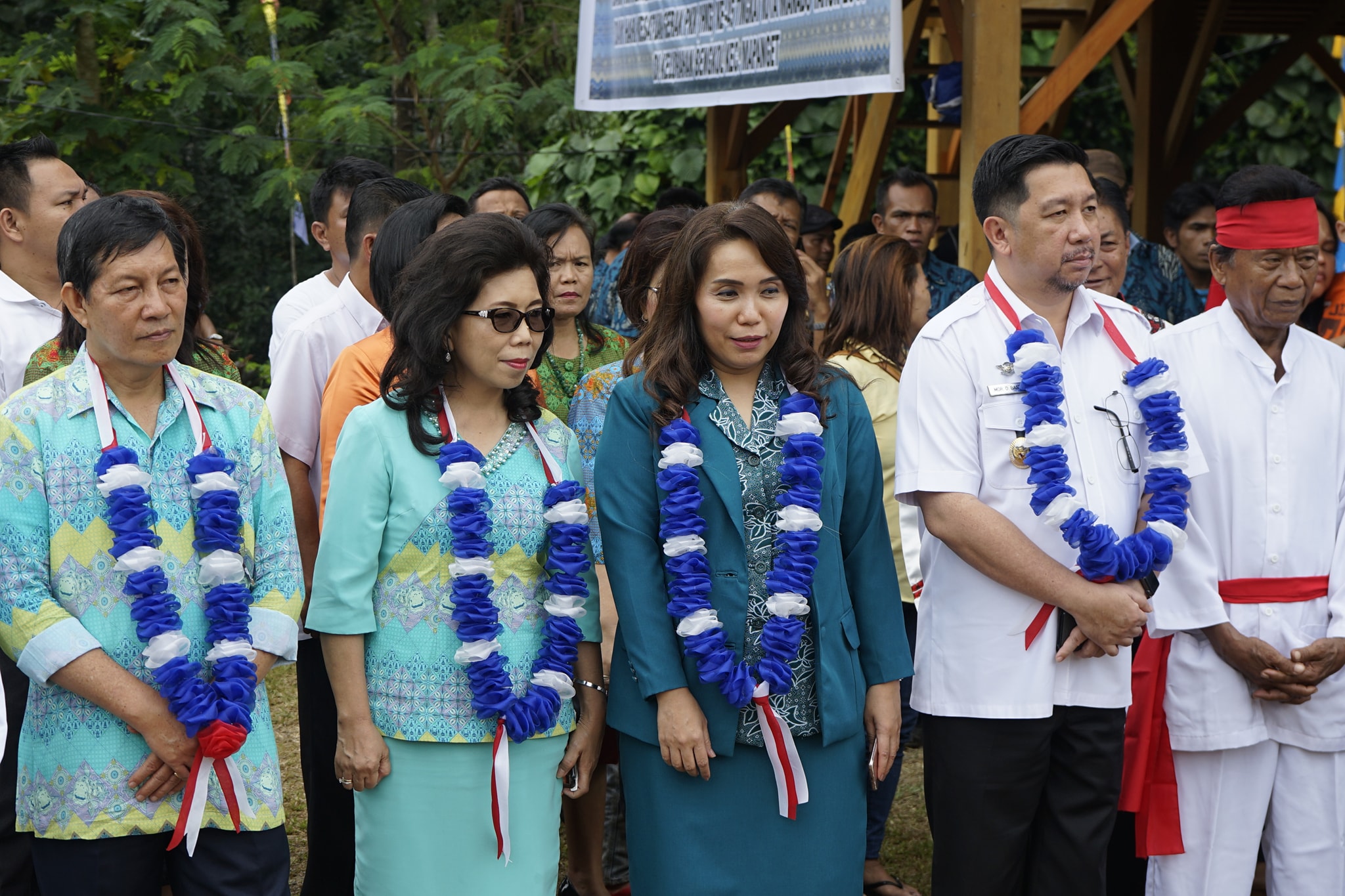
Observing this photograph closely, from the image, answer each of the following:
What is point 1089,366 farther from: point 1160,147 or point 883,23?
Result: point 1160,147

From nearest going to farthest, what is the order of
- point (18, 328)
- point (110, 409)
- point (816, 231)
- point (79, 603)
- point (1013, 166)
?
point (79, 603)
point (110, 409)
point (1013, 166)
point (18, 328)
point (816, 231)

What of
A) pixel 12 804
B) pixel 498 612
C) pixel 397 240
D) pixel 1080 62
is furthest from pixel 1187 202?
pixel 12 804

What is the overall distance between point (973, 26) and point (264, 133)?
30.2 ft

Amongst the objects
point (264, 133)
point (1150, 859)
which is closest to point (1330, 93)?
point (264, 133)

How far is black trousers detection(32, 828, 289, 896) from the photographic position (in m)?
2.76

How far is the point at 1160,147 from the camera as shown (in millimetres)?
9961

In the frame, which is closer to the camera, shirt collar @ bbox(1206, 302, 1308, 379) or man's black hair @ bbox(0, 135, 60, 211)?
shirt collar @ bbox(1206, 302, 1308, 379)

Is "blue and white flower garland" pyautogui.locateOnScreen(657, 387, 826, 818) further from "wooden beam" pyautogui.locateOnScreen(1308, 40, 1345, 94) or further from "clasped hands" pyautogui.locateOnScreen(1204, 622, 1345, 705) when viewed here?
"wooden beam" pyautogui.locateOnScreen(1308, 40, 1345, 94)

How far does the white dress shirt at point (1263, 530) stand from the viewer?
3531 millimetres

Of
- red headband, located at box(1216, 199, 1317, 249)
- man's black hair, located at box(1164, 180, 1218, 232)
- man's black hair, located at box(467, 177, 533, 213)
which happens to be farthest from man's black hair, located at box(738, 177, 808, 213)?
red headband, located at box(1216, 199, 1317, 249)

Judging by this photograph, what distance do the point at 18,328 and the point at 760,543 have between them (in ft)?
7.63

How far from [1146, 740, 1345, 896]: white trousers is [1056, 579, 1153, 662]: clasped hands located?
682 mm

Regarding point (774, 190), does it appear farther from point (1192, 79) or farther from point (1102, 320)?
point (1192, 79)

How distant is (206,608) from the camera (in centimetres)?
287
